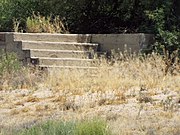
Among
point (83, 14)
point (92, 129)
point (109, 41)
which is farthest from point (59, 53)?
point (92, 129)

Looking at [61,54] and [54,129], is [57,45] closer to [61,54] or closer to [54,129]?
[61,54]

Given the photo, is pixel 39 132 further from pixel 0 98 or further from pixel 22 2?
pixel 22 2

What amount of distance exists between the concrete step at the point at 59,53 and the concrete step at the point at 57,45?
264 mm

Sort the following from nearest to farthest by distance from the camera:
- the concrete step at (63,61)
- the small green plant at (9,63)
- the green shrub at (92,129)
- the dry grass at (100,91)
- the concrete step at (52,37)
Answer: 1. the green shrub at (92,129)
2. the dry grass at (100,91)
3. the small green plant at (9,63)
4. the concrete step at (63,61)
5. the concrete step at (52,37)

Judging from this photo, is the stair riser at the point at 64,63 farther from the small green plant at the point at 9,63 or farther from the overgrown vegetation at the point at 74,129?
the overgrown vegetation at the point at 74,129

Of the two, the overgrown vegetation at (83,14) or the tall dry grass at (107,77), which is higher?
the overgrown vegetation at (83,14)

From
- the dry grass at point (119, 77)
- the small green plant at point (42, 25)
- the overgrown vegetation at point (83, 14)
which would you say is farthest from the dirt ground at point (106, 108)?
the overgrown vegetation at point (83, 14)

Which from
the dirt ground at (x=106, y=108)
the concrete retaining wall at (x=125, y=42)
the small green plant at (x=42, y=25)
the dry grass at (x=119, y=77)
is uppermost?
the small green plant at (x=42, y=25)

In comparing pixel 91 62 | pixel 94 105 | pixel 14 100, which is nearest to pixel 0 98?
pixel 14 100

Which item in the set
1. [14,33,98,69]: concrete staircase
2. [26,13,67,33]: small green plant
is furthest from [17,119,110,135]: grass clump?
[26,13,67,33]: small green plant

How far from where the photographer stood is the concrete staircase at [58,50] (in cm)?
Result: 1495

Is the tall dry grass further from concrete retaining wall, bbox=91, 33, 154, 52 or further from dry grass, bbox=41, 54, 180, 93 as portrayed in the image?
concrete retaining wall, bbox=91, 33, 154, 52

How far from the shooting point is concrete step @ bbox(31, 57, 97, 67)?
14812 mm

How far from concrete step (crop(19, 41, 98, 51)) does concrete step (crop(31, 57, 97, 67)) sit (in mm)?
655
